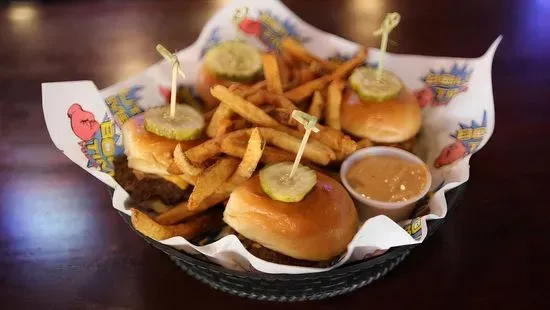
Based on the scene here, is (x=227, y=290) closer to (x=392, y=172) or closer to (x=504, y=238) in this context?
(x=392, y=172)

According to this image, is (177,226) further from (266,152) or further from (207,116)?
(207,116)

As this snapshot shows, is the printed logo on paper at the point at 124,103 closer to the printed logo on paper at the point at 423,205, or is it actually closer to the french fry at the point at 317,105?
the french fry at the point at 317,105

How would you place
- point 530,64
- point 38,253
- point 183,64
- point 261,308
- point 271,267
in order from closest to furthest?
point 271,267, point 261,308, point 38,253, point 183,64, point 530,64

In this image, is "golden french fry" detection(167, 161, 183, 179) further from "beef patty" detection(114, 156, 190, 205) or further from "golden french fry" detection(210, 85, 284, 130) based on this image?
"golden french fry" detection(210, 85, 284, 130)

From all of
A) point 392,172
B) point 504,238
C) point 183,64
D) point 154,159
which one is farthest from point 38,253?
point 504,238

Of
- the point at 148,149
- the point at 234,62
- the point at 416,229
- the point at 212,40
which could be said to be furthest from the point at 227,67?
the point at 416,229

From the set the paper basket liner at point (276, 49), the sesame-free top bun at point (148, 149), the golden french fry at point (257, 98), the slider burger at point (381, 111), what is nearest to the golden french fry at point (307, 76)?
the slider burger at point (381, 111)
